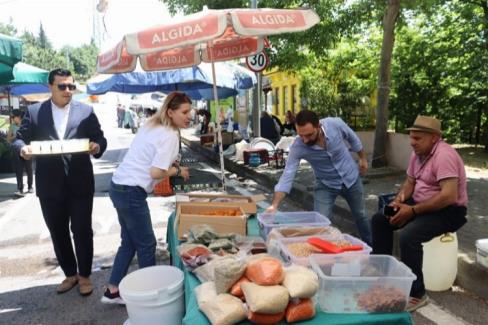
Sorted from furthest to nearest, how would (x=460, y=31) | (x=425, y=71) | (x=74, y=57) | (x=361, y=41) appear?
(x=74, y=57)
(x=361, y=41)
(x=425, y=71)
(x=460, y=31)

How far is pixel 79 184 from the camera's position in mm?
4102

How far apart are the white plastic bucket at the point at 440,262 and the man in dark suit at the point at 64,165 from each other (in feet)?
10.8

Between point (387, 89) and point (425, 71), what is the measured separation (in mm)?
5977

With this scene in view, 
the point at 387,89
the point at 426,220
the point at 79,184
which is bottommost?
the point at 426,220

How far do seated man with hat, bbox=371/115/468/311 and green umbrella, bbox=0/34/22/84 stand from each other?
5365mm

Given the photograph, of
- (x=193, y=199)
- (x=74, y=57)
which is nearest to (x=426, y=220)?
(x=193, y=199)

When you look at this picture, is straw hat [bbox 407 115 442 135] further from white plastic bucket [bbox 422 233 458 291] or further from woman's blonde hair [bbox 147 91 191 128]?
woman's blonde hair [bbox 147 91 191 128]

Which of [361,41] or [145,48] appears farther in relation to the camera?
[361,41]

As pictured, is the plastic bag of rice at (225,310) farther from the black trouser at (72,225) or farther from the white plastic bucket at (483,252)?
the white plastic bucket at (483,252)

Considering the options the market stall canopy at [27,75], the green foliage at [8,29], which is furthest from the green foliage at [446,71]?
the green foliage at [8,29]

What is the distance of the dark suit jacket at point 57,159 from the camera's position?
4000 mm

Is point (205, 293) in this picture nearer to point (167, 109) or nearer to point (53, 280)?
point (167, 109)

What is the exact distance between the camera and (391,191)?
8.27 m

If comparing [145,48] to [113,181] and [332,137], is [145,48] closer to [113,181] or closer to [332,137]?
[113,181]
